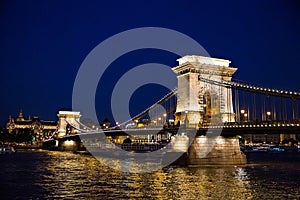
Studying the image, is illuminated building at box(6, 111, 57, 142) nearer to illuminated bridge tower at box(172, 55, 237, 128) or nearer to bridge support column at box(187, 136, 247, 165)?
illuminated bridge tower at box(172, 55, 237, 128)

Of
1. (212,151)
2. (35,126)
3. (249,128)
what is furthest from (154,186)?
(35,126)

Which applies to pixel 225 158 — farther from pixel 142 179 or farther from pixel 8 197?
pixel 8 197

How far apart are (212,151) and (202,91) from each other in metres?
7.37

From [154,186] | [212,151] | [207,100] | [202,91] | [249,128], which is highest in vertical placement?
[202,91]

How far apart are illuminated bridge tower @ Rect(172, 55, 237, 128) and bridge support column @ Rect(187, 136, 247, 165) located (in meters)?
3.08

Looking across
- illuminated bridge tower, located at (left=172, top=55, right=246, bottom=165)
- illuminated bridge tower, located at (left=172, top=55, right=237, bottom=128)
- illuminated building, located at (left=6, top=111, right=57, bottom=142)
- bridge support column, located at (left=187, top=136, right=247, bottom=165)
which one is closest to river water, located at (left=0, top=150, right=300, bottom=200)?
bridge support column, located at (left=187, top=136, right=247, bottom=165)

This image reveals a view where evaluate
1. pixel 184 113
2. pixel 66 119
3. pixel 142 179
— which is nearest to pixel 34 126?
pixel 66 119

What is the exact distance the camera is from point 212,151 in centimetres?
3747

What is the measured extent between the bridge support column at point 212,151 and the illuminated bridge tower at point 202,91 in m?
3.08

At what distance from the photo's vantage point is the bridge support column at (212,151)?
36.9 m

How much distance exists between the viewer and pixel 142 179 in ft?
88.0

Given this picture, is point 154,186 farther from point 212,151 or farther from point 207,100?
point 207,100

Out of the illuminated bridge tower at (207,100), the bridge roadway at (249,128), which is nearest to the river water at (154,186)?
the bridge roadway at (249,128)

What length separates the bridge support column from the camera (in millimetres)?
36906
